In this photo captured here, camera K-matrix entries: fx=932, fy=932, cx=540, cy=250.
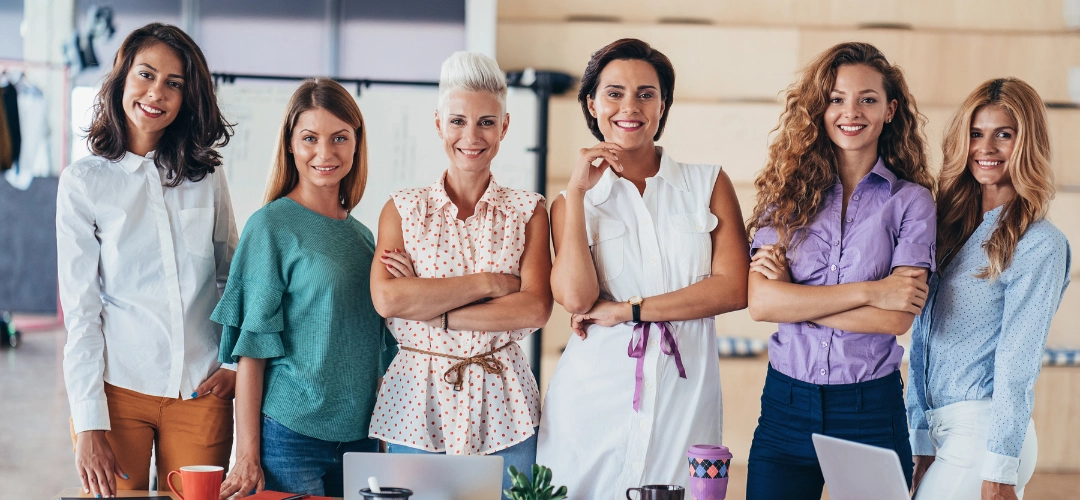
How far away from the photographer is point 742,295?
2436 millimetres

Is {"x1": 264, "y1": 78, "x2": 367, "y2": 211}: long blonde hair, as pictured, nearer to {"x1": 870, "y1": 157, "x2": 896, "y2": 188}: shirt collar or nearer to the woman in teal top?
the woman in teal top

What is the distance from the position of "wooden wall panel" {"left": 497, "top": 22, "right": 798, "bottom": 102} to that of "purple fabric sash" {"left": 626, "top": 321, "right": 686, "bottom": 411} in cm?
305

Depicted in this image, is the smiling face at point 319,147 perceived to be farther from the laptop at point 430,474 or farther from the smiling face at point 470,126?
the laptop at point 430,474

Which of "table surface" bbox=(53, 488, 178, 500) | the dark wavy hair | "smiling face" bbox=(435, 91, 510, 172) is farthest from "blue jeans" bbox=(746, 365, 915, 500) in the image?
the dark wavy hair

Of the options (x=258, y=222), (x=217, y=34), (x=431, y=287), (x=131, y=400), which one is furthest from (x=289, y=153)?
(x=217, y=34)

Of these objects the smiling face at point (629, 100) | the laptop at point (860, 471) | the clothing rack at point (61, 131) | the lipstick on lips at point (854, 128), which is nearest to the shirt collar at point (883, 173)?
the lipstick on lips at point (854, 128)

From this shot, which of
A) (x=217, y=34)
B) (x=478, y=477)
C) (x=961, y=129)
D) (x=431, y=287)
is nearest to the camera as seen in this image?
(x=478, y=477)

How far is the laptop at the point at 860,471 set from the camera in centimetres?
176

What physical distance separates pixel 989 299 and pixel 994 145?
414mm

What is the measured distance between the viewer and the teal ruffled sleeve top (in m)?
2.40

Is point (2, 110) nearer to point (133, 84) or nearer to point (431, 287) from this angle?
point (133, 84)

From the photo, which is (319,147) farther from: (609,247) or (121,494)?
(121,494)

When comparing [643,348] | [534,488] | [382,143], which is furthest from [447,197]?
[382,143]

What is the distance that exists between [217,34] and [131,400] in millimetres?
7780
